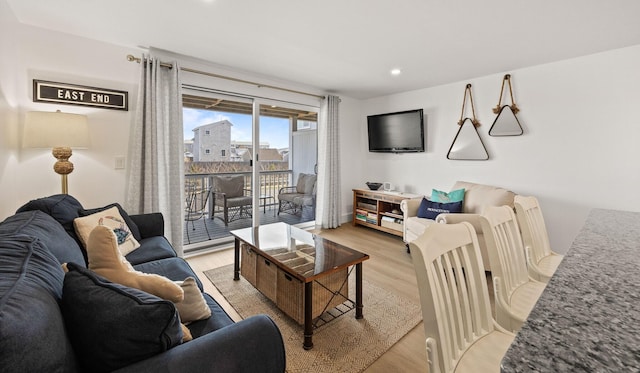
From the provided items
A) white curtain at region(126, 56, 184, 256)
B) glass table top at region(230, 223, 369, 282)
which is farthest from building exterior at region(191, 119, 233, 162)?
glass table top at region(230, 223, 369, 282)

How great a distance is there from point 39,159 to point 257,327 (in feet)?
9.41

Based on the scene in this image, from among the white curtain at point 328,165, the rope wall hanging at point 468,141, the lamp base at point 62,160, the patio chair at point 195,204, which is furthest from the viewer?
the white curtain at point 328,165

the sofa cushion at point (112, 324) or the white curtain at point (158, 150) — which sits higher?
the white curtain at point (158, 150)

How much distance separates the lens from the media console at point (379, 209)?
4230 millimetres

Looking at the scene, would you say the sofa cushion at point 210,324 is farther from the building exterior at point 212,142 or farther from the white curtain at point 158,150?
the building exterior at point 212,142

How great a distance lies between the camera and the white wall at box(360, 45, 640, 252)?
2807mm

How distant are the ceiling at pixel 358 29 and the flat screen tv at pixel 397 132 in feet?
3.33

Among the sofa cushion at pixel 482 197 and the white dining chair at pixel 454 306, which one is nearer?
the white dining chair at pixel 454 306

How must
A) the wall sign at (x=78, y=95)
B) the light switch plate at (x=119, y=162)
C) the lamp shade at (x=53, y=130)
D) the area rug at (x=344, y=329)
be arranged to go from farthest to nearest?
the light switch plate at (x=119, y=162), the wall sign at (x=78, y=95), the lamp shade at (x=53, y=130), the area rug at (x=344, y=329)

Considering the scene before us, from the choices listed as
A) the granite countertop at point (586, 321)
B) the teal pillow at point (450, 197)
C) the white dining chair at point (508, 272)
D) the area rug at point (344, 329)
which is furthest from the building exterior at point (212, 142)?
the granite countertop at point (586, 321)

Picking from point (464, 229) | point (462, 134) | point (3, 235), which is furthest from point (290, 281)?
point (462, 134)

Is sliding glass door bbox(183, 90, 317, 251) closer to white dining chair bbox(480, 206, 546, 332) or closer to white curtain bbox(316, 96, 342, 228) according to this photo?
white curtain bbox(316, 96, 342, 228)

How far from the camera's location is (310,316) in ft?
6.06

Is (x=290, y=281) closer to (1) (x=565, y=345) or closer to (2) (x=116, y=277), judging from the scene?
(2) (x=116, y=277)
